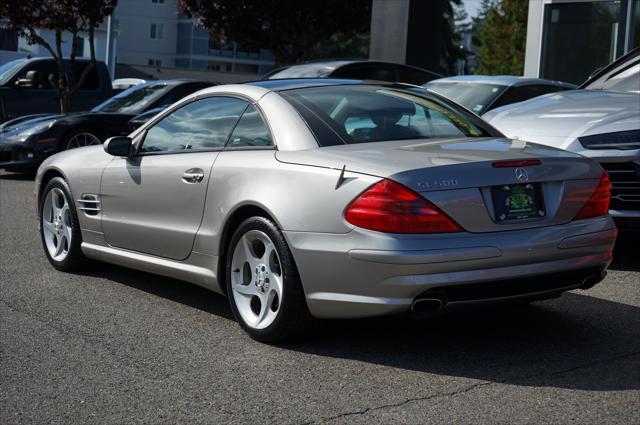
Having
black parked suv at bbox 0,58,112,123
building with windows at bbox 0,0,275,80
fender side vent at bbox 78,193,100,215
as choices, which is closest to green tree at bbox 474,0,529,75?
building with windows at bbox 0,0,275,80

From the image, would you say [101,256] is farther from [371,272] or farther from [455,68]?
[455,68]

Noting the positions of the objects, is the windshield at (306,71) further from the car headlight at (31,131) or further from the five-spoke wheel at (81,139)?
the car headlight at (31,131)

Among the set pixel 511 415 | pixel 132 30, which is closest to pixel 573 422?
pixel 511 415

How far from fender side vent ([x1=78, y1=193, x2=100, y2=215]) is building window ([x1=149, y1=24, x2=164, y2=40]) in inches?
2874

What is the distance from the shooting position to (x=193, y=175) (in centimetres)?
571

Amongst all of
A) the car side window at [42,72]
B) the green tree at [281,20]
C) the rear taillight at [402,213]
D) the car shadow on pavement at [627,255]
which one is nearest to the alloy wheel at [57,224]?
the rear taillight at [402,213]

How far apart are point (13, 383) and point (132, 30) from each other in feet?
246

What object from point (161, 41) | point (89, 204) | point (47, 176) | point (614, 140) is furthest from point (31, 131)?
point (161, 41)

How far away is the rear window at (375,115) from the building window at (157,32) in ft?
244

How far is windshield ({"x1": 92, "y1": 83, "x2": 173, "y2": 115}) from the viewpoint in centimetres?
1427

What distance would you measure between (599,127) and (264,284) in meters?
3.28

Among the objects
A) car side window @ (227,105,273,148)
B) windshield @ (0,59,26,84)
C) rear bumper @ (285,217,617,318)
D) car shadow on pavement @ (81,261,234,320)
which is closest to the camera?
rear bumper @ (285,217,617,318)

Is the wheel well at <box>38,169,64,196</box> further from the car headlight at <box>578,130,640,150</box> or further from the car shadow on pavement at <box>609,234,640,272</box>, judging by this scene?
the car shadow on pavement at <box>609,234,640,272</box>

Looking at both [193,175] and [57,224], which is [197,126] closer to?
[193,175]
